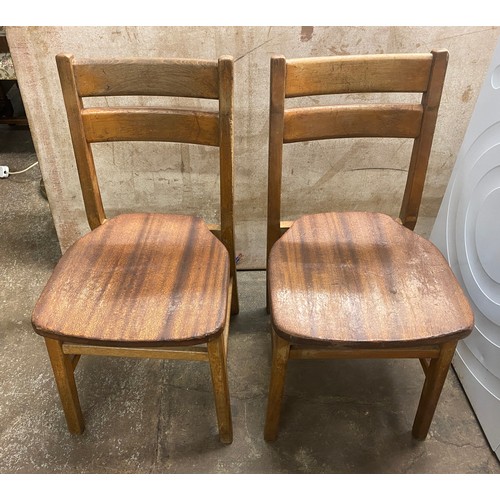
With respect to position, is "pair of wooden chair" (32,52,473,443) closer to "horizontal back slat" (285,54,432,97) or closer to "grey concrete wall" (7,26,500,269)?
"horizontal back slat" (285,54,432,97)

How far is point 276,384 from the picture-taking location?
1.29 m

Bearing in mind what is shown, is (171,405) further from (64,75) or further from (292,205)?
(64,75)

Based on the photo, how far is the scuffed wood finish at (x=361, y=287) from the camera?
1.11 meters

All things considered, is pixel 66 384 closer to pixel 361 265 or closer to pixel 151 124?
pixel 151 124

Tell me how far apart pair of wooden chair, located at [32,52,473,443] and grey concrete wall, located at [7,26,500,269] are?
0.30 m

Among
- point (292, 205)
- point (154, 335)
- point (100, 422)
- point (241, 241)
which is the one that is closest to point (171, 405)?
point (100, 422)

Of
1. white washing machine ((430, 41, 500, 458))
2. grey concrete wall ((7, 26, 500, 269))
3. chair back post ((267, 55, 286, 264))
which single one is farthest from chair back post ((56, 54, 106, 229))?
white washing machine ((430, 41, 500, 458))

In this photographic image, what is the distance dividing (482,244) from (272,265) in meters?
0.67

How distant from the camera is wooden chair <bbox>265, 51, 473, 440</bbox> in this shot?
113 centimetres

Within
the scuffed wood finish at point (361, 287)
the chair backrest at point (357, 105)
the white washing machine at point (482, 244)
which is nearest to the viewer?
the scuffed wood finish at point (361, 287)

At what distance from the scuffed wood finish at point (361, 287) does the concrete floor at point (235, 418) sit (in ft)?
1.70

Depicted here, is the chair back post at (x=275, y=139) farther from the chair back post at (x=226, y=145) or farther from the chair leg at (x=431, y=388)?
the chair leg at (x=431, y=388)

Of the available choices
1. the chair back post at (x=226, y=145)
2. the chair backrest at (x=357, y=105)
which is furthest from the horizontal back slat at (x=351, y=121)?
the chair back post at (x=226, y=145)

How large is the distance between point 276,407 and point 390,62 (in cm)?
101
